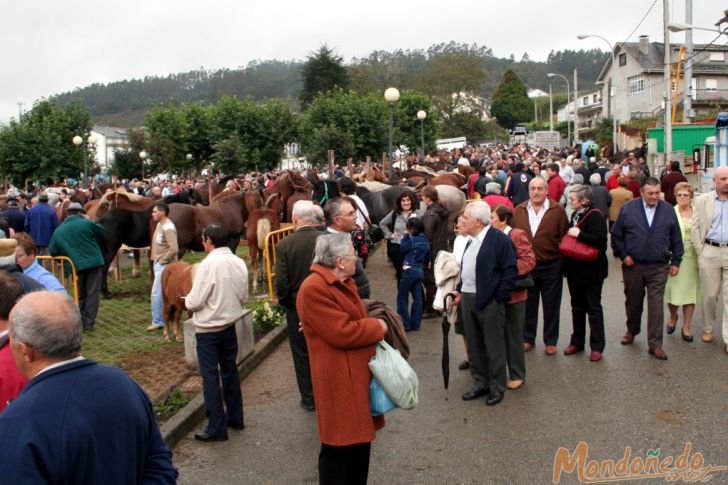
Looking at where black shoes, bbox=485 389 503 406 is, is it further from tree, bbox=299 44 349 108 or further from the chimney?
the chimney

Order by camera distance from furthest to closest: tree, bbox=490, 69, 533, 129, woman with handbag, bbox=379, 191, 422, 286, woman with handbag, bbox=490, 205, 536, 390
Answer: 1. tree, bbox=490, 69, 533, 129
2. woman with handbag, bbox=379, 191, 422, 286
3. woman with handbag, bbox=490, 205, 536, 390

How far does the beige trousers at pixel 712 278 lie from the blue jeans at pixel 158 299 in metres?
7.07

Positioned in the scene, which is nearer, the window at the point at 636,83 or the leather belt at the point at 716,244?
the leather belt at the point at 716,244

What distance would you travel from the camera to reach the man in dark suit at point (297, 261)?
265 inches

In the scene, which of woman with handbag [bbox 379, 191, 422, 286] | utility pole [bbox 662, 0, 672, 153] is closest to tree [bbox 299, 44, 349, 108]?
utility pole [bbox 662, 0, 672, 153]

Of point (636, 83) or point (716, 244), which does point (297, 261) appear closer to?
point (716, 244)

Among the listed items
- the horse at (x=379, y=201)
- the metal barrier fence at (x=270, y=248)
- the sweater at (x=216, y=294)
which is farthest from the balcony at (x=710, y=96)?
the sweater at (x=216, y=294)

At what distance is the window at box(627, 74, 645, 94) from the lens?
7025cm

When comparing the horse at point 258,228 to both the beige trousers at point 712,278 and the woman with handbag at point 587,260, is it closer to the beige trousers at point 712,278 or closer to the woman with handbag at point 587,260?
the woman with handbag at point 587,260

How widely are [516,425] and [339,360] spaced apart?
261 centimetres

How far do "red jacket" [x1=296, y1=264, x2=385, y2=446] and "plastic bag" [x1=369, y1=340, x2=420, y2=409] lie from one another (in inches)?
3.0

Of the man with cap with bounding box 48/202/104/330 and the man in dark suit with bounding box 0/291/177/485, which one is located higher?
the man in dark suit with bounding box 0/291/177/485

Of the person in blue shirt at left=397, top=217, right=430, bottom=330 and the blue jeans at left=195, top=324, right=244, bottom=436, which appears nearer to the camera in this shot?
the blue jeans at left=195, top=324, right=244, bottom=436


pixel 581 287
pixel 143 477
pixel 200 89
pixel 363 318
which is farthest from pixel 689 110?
pixel 200 89
